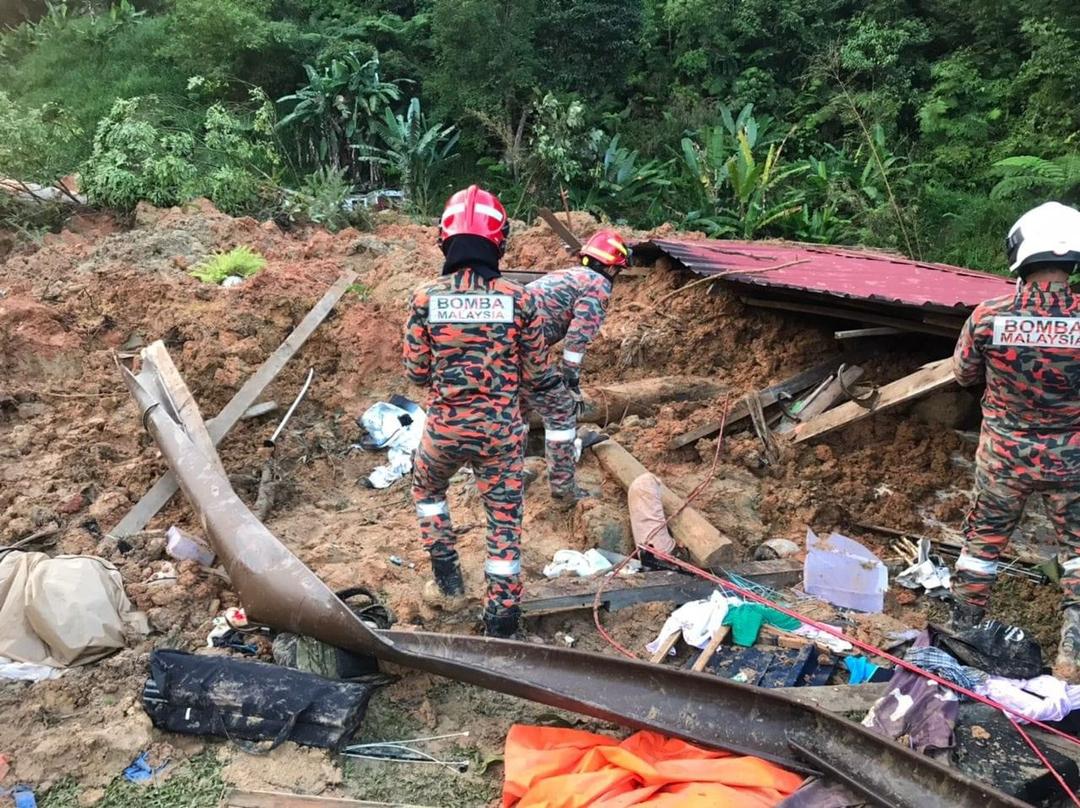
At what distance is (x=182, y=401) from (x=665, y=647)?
4.26 meters

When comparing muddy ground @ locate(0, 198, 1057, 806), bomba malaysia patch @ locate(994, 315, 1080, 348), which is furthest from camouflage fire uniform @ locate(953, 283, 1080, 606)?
muddy ground @ locate(0, 198, 1057, 806)

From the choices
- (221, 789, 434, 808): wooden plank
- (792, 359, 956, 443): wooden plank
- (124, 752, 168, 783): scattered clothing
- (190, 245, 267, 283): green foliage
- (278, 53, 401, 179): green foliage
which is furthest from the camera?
(278, 53, 401, 179): green foliage

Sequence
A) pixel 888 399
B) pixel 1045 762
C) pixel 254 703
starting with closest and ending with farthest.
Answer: pixel 1045 762, pixel 254 703, pixel 888 399

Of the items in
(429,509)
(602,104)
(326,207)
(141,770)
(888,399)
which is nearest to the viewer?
(141,770)

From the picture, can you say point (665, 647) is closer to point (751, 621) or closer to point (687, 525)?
point (751, 621)

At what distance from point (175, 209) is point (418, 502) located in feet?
28.4

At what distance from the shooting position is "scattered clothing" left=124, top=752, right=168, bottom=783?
3.60 m

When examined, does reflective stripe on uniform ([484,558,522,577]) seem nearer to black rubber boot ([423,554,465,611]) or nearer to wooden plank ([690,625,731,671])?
black rubber boot ([423,554,465,611])

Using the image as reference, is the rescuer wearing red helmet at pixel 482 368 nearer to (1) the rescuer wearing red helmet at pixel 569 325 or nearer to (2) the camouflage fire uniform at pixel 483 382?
(2) the camouflage fire uniform at pixel 483 382

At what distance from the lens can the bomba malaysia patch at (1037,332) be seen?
3.83m

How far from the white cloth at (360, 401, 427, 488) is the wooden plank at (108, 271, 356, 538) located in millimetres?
916

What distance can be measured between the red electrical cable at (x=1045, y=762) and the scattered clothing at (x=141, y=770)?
12.5ft

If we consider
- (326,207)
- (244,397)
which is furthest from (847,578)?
(326,207)

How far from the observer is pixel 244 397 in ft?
22.0
